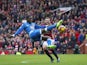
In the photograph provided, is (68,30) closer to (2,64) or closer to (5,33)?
(5,33)

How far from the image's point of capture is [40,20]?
108ft

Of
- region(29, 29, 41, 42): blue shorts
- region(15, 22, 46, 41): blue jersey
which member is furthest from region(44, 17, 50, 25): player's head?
region(29, 29, 41, 42): blue shorts

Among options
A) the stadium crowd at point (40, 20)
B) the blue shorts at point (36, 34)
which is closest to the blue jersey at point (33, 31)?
the blue shorts at point (36, 34)

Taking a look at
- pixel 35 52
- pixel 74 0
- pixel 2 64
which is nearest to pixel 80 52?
pixel 35 52

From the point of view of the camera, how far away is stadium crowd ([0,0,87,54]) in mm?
27891

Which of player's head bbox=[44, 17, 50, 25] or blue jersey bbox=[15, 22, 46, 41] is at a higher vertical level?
blue jersey bbox=[15, 22, 46, 41]

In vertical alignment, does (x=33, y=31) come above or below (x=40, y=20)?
above

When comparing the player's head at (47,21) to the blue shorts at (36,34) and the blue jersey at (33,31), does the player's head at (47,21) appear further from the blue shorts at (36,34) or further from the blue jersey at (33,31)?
the blue shorts at (36,34)

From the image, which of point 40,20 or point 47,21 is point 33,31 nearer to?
point 47,21

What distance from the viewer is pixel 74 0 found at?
3372 centimetres

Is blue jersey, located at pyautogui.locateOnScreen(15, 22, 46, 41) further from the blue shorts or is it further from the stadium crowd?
the stadium crowd

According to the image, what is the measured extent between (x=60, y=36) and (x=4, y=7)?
9.02 meters

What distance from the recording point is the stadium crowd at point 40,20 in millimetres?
27891

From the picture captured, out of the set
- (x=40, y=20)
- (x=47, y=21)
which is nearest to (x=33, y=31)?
(x=47, y=21)
